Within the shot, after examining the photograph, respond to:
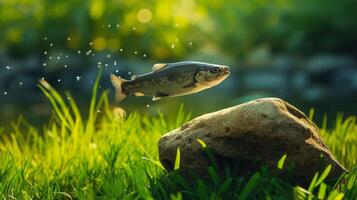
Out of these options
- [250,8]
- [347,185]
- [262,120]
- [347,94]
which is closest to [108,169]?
[262,120]

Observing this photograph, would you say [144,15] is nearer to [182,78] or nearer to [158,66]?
[158,66]

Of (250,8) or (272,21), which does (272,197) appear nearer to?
(272,21)

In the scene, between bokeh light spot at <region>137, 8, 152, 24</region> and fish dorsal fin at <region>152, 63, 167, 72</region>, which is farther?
bokeh light spot at <region>137, 8, 152, 24</region>

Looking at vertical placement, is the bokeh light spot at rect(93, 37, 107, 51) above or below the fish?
below

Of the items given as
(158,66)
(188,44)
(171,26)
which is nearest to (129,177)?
(158,66)

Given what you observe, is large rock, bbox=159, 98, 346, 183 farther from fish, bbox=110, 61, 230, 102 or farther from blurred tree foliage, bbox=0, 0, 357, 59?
blurred tree foliage, bbox=0, 0, 357, 59

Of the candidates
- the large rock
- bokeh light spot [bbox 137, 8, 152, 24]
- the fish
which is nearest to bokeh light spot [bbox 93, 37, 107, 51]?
bokeh light spot [bbox 137, 8, 152, 24]
